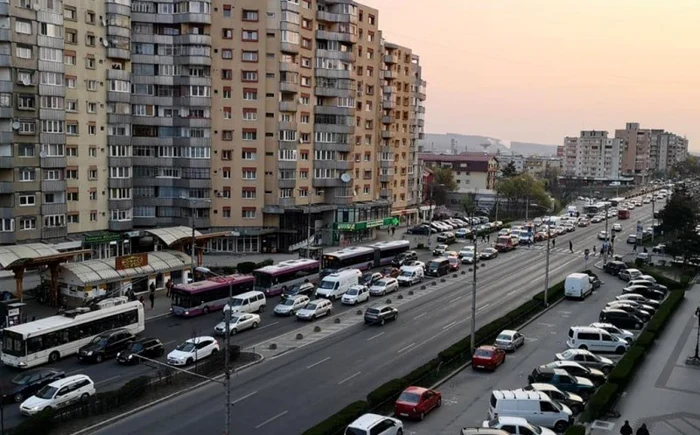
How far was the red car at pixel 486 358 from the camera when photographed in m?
36.5

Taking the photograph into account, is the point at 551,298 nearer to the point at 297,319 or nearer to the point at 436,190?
the point at 297,319

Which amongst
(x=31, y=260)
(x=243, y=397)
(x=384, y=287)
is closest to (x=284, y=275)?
(x=384, y=287)

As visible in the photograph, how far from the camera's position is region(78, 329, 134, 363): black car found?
3797 cm

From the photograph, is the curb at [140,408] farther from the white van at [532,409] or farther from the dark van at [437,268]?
the dark van at [437,268]

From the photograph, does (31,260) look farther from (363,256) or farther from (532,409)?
(532,409)

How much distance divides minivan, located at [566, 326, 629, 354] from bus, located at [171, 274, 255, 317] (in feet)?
73.6

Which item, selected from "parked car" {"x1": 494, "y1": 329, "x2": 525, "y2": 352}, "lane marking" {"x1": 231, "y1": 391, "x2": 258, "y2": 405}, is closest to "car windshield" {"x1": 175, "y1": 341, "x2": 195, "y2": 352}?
"lane marking" {"x1": 231, "y1": 391, "x2": 258, "y2": 405}

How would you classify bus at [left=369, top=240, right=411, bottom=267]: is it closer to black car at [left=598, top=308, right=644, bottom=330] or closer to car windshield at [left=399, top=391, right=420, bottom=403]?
black car at [left=598, top=308, right=644, bottom=330]

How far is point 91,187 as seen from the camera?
66312mm

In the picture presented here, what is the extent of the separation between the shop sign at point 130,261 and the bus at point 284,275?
8696 millimetres

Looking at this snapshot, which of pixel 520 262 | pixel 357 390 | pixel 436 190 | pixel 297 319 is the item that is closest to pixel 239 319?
pixel 297 319

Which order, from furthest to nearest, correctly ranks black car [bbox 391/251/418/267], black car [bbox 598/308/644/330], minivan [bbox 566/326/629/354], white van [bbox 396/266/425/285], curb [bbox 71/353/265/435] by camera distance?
black car [bbox 391/251/418/267] < white van [bbox 396/266/425/285] < black car [bbox 598/308/644/330] < minivan [bbox 566/326/629/354] < curb [bbox 71/353/265/435]

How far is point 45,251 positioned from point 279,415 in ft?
87.9

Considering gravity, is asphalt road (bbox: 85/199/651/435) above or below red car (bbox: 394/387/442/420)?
below
